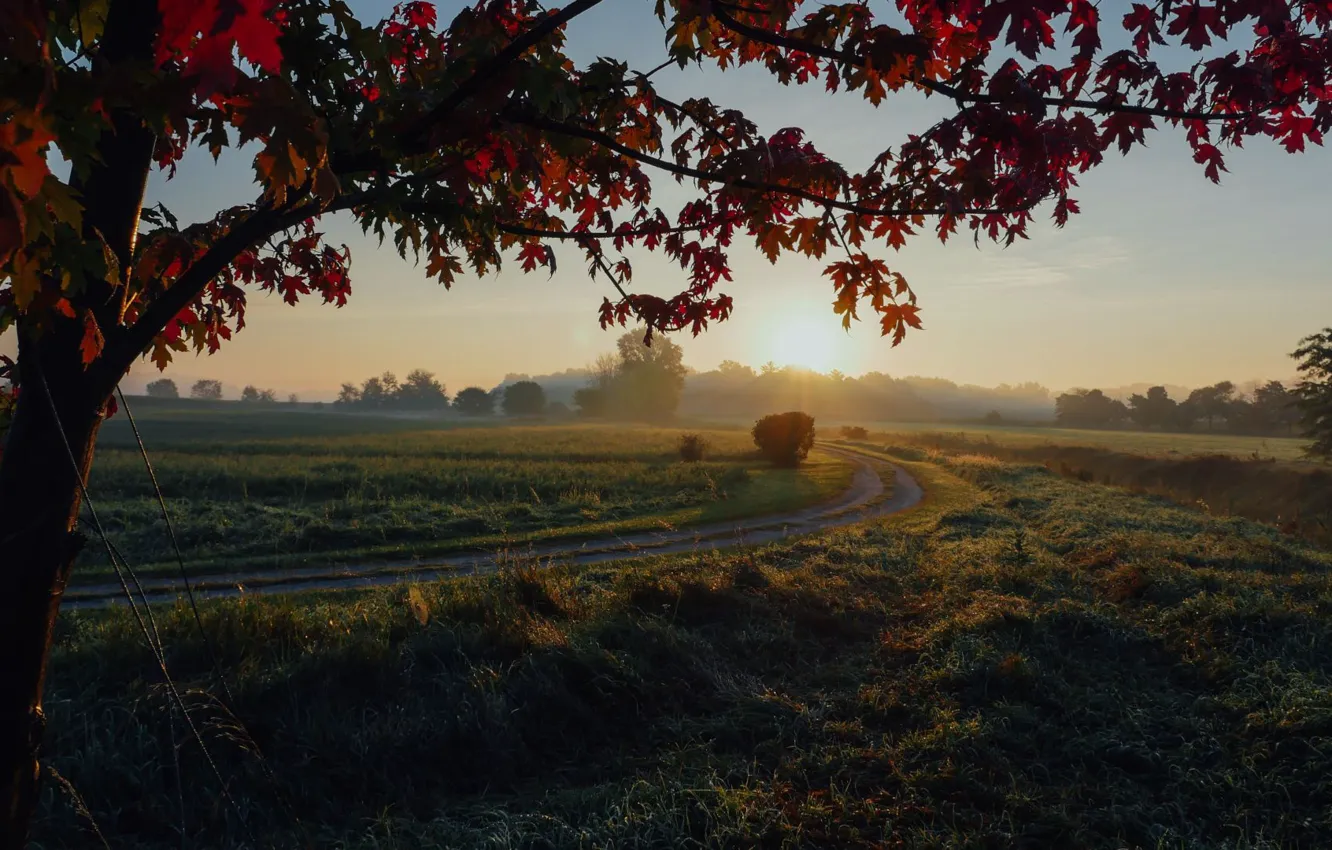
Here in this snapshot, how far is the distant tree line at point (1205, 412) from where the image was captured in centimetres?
8956

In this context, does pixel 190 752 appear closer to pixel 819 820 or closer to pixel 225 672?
pixel 225 672

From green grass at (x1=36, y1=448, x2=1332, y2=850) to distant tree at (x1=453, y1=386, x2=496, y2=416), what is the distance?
13602 cm

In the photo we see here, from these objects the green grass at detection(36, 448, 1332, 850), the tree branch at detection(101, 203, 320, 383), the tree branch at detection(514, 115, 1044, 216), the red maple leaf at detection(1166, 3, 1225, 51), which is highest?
the red maple leaf at detection(1166, 3, 1225, 51)

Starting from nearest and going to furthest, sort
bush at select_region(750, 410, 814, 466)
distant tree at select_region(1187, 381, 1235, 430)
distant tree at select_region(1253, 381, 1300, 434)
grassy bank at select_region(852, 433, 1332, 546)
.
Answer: grassy bank at select_region(852, 433, 1332, 546)
bush at select_region(750, 410, 814, 466)
distant tree at select_region(1253, 381, 1300, 434)
distant tree at select_region(1187, 381, 1235, 430)

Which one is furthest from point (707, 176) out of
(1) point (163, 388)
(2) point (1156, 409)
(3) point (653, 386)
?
(1) point (163, 388)

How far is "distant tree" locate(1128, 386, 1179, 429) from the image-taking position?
332ft

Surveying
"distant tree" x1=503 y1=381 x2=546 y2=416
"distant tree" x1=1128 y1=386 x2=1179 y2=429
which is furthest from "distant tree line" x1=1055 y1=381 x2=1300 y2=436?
"distant tree" x1=503 y1=381 x2=546 y2=416

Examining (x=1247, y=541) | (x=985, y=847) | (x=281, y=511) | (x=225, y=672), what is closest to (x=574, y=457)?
(x=281, y=511)

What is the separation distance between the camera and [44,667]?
128 inches

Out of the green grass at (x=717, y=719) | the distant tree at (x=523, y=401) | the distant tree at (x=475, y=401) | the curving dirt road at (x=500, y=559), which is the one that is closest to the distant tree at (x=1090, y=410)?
the distant tree at (x=523, y=401)

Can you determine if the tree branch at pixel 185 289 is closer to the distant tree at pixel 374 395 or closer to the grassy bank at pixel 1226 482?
the grassy bank at pixel 1226 482

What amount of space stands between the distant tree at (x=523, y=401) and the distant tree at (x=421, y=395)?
130ft

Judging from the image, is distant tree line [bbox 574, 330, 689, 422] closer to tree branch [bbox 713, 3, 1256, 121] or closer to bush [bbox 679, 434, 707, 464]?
bush [bbox 679, 434, 707, 464]

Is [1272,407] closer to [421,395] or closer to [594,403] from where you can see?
[594,403]
